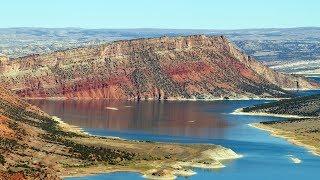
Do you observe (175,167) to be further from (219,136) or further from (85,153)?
(219,136)

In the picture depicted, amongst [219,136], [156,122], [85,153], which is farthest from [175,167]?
[156,122]

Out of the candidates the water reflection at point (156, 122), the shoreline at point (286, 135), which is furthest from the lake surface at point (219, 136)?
the shoreline at point (286, 135)

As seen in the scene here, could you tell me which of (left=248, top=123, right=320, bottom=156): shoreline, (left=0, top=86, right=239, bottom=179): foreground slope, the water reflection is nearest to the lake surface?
the water reflection

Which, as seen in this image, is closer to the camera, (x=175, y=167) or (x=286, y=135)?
(x=175, y=167)

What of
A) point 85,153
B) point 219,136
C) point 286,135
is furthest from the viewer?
point 286,135

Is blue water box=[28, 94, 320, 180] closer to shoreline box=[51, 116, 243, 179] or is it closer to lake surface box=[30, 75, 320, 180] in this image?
lake surface box=[30, 75, 320, 180]

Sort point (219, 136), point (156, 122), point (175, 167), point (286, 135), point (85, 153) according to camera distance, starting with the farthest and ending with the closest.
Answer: point (156, 122)
point (286, 135)
point (219, 136)
point (85, 153)
point (175, 167)
